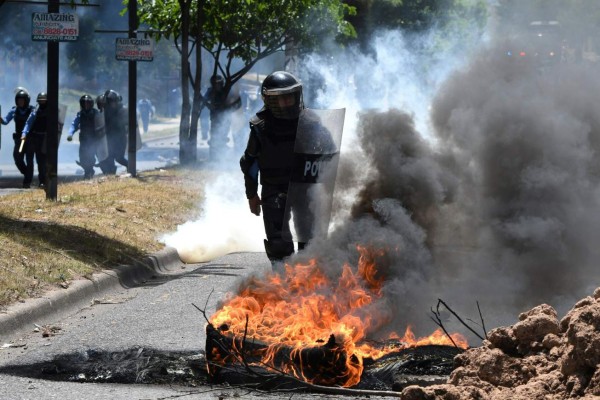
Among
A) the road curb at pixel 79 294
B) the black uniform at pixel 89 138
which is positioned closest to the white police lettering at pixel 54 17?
the road curb at pixel 79 294

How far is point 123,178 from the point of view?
2080cm

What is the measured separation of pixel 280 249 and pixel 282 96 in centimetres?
114

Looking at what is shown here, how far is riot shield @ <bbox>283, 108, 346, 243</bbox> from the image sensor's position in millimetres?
8492

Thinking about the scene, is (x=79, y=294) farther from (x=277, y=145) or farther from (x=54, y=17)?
(x=54, y=17)

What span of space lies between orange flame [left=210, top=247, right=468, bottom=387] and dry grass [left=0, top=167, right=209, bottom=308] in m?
2.55

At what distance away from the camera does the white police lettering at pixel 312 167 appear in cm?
848

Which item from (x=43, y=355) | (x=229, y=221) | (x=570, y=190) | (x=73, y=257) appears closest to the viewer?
(x=43, y=355)

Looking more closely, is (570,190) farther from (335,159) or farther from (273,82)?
(273,82)

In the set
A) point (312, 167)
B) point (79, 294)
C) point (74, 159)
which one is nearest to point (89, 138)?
point (74, 159)

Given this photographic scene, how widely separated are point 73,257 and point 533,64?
4561 mm

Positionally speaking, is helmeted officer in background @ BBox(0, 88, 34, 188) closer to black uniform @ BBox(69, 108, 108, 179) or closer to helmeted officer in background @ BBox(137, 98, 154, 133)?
black uniform @ BBox(69, 108, 108, 179)

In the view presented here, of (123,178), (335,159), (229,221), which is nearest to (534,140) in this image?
(335,159)

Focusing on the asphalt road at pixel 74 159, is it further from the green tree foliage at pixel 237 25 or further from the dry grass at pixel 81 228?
the dry grass at pixel 81 228

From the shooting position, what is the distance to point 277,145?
862cm
